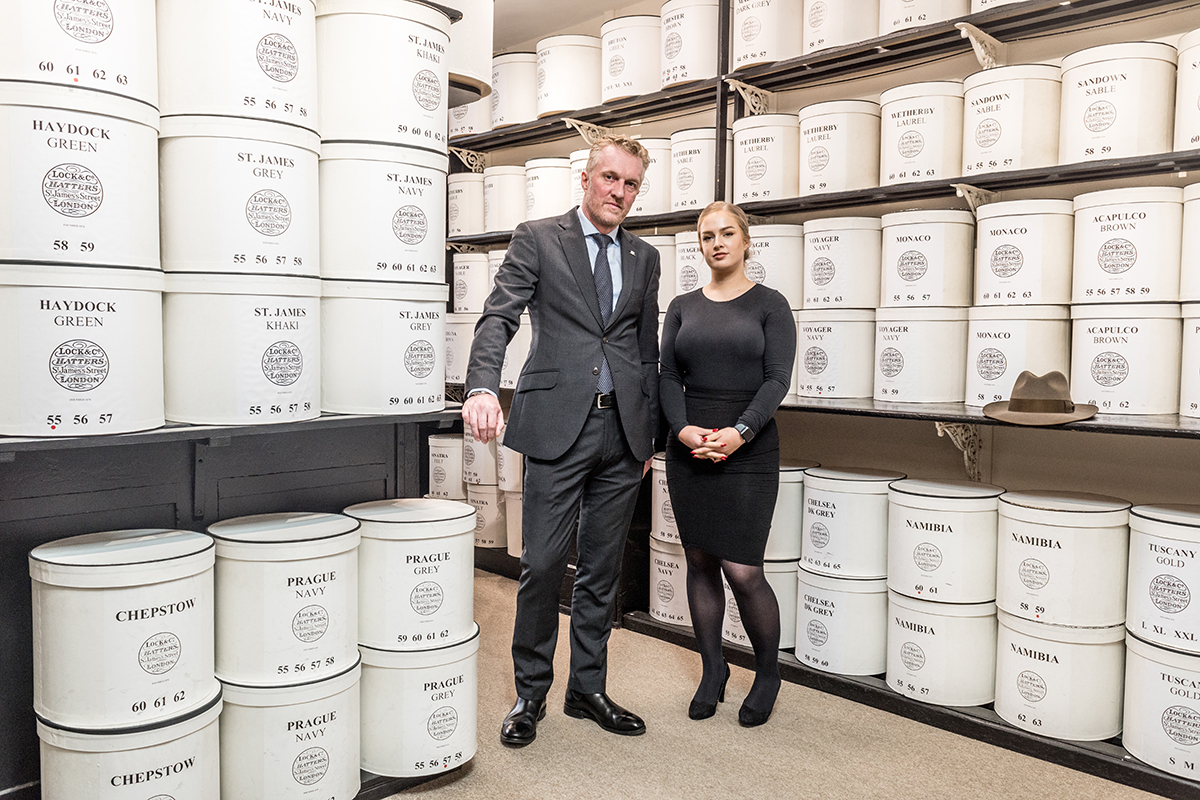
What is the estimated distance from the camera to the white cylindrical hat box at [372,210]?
190 centimetres

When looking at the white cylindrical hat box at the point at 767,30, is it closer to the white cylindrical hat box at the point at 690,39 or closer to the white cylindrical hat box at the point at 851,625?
the white cylindrical hat box at the point at 690,39

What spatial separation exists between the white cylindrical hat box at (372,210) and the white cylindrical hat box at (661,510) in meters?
1.52

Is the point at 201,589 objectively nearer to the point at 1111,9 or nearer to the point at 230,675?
the point at 230,675

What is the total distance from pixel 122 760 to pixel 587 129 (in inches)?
116

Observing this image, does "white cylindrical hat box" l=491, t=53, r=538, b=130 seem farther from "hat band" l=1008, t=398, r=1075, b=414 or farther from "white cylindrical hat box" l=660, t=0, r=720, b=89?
"hat band" l=1008, t=398, r=1075, b=414

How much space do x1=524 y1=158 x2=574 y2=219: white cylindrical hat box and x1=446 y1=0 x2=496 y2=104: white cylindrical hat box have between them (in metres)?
1.34

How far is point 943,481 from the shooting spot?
2771 mm

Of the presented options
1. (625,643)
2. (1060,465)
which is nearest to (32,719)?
(625,643)

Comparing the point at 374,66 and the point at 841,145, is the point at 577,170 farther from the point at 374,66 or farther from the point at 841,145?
the point at 374,66

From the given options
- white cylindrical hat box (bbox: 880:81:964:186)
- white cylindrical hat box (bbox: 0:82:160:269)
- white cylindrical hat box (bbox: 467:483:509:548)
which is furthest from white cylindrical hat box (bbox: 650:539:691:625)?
white cylindrical hat box (bbox: 0:82:160:269)

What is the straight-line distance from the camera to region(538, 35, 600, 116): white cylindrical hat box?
3715mm

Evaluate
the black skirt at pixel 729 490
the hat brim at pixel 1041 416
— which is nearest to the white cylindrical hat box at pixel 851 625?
the black skirt at pixel 729 490

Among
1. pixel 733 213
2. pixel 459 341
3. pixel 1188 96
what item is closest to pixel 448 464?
pixel 459 341

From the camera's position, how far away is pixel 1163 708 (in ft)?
7.16
